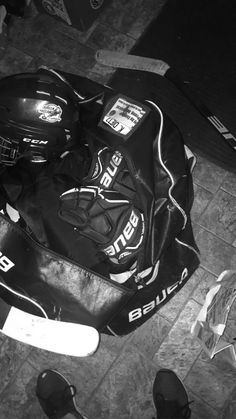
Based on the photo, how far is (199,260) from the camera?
1993mm

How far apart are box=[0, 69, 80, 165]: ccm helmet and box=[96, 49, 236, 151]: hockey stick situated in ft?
1.87

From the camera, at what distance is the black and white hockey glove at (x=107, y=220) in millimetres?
1720

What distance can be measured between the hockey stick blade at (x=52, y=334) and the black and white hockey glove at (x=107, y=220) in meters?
0.35

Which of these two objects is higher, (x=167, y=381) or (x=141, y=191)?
(x=141, y=191)

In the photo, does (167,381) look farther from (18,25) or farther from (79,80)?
(18,25)

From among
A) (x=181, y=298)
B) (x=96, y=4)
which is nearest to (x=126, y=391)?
(x=181, y=298)

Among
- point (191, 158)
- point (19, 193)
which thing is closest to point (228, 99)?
point (191, 158)

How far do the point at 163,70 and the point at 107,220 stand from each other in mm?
983

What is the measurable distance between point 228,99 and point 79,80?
804 millimetres

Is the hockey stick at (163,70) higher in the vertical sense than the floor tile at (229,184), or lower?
higher

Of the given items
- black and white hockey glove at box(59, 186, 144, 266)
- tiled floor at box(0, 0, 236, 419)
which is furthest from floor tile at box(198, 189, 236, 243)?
black and white hockey glove at box(59, 186, 144, 266)

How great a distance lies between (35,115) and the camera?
5.79 feet

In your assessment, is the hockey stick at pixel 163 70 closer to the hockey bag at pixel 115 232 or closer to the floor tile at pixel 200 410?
the hockey bag at pixel 115 232

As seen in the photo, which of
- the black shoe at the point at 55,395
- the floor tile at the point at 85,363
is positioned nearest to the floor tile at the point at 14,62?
the floor tile at the point at 85,363
